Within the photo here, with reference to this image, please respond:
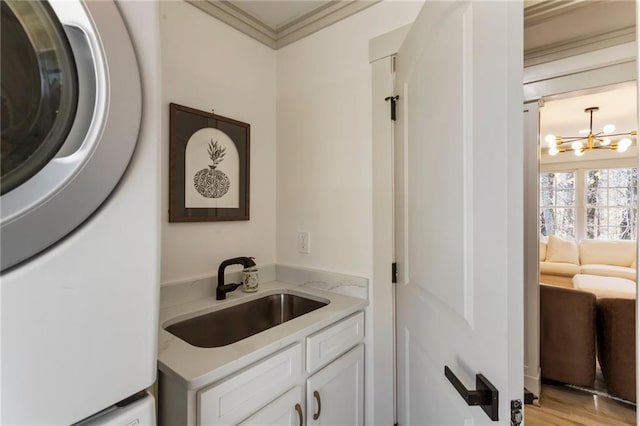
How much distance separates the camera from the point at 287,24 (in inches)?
67.9

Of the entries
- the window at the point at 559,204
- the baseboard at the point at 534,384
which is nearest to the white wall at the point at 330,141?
the baseboard at the point at 534,384

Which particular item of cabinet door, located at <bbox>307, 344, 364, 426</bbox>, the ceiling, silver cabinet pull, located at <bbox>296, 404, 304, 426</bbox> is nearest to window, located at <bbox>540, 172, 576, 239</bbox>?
the ceiling

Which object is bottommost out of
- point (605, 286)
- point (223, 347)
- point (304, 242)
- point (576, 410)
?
point (576, 410)

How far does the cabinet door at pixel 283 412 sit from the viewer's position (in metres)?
0.98

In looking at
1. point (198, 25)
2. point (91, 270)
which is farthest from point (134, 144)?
point (198, 25)

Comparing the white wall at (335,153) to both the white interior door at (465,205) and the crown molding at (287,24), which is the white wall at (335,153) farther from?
the white interior door at (465,205)

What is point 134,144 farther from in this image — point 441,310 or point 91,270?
point 441,310

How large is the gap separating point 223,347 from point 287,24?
1.70m

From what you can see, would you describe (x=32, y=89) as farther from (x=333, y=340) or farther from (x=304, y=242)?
(x=304, y=242)

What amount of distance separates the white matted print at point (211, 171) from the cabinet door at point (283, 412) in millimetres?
919

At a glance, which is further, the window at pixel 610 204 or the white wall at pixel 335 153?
the window at pixel 610 204

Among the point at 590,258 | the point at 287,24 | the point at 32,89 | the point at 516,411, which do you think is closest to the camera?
the point at 32,89

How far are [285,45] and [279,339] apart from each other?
1642 mm

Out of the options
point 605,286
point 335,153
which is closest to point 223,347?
point 335,153
